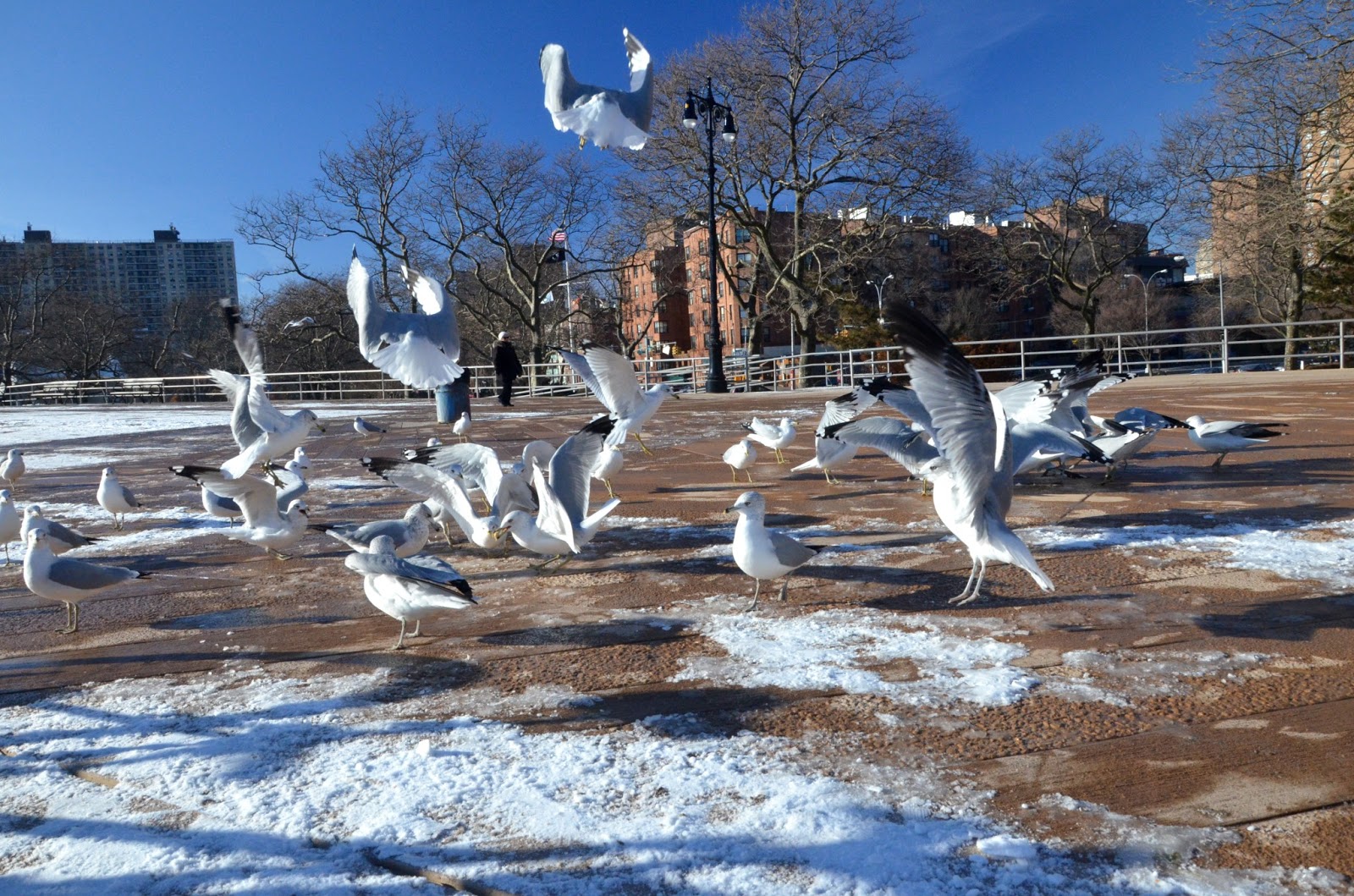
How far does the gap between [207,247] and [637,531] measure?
290 feet

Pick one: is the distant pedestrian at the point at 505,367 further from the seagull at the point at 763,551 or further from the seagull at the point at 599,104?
the seagull at the point at 763,551

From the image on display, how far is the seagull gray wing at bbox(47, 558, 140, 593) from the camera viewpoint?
379 centimetres

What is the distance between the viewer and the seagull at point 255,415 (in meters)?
6.97

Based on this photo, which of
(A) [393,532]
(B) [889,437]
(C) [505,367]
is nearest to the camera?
(A) [393,532]

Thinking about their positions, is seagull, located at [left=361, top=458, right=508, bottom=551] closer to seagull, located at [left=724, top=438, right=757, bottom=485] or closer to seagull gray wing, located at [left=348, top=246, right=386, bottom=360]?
seagull, located at [left=724, top=438, right=757, bottom=485]

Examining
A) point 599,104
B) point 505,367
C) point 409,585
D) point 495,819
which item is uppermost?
point 599,104

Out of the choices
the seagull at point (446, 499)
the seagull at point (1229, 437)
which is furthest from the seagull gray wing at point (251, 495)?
the seagull at point (1229, 437)

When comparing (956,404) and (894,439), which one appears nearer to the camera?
(956,404)

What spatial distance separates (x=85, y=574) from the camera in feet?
12.6

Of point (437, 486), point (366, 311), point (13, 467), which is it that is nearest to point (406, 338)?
point (366, 311)

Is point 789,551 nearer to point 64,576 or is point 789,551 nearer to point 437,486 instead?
point 437,486

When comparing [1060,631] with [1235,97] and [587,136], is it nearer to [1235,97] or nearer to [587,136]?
[587,136]

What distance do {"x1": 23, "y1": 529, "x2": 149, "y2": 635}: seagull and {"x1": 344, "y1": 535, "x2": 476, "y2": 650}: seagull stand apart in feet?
3.88

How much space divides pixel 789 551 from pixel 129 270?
85.5 meters
